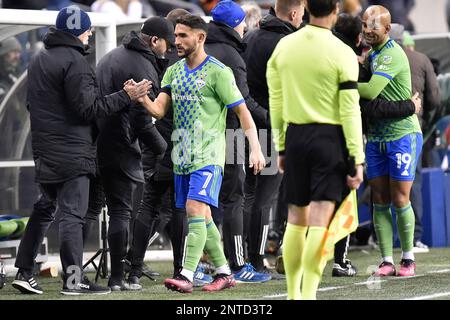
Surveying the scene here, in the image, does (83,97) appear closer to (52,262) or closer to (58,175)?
(58,175)

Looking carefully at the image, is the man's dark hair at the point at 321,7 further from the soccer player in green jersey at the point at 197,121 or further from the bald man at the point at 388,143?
the bald man at the point at 388,143

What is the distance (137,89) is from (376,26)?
7.00 feet

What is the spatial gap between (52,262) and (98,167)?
6.99 ft

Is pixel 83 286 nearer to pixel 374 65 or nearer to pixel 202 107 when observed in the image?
pixel 202 107

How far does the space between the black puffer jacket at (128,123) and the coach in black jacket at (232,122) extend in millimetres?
810

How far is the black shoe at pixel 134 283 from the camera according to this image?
1013 cm

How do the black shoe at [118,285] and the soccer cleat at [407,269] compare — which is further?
the soccer cleat at [407,269]

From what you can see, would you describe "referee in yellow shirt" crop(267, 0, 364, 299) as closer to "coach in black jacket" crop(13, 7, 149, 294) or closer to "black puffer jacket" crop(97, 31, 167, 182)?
"coach in black jacket" crop(13, 7, 149, 294)

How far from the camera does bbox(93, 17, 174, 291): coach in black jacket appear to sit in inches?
390

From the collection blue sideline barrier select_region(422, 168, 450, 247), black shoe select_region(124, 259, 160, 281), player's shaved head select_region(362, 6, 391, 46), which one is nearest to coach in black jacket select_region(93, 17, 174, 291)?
black shoe select_region(124, 259, 160, 281)

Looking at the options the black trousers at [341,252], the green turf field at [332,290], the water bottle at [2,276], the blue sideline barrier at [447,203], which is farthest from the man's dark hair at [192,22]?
the blue sideline barrier at [447,203]

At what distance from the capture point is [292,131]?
8.05 meters

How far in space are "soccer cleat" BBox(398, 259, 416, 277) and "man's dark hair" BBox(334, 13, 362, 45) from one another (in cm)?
189
